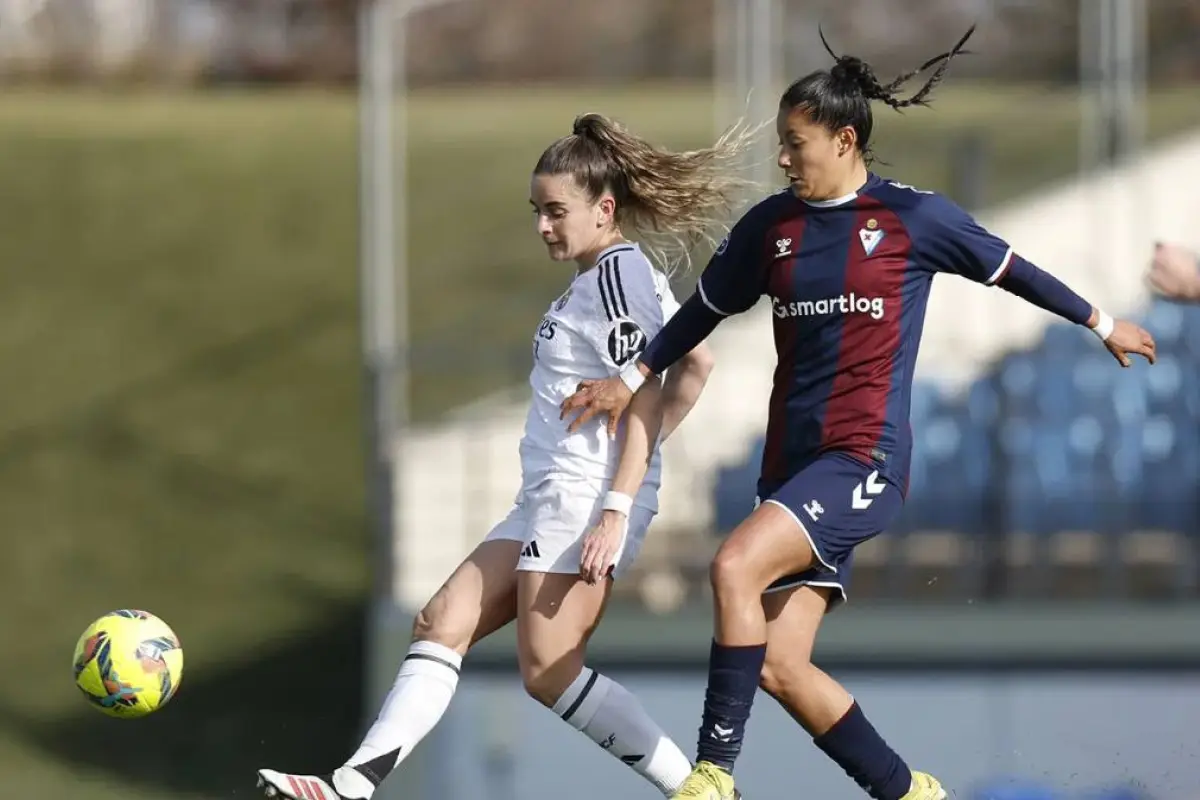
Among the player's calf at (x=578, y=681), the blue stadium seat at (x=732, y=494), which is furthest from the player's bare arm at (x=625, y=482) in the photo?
the blue stadium seat at (x=732, y=494)

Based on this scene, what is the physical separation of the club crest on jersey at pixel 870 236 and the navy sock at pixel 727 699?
971 millimetres

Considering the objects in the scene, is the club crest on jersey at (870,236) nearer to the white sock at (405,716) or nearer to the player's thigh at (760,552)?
the player's thigh at (760,552)

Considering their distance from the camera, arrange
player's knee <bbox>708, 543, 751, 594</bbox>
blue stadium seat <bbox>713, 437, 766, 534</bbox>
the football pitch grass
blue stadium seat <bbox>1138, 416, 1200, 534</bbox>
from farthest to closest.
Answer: the football pitch grass
blue stadium seat <bbox>713, 437, 766, 534</bbox>
blue stadium seat <bbox>1138, 416, 1200, 534</bbox>
player's knee <bbox>708, 543, 751, 594</bbox>

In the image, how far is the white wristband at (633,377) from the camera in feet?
15.2

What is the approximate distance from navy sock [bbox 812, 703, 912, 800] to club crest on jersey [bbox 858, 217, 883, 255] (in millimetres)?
1117

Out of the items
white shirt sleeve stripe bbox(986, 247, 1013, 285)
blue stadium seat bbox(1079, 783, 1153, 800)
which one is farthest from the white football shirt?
blue stadium seat bbox(1079, 783, 1153, 800)

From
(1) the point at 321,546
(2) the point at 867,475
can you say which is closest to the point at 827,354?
(2) the point at 867,475

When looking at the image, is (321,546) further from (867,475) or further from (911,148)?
(867,475)

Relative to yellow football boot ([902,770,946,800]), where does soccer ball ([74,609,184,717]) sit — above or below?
above

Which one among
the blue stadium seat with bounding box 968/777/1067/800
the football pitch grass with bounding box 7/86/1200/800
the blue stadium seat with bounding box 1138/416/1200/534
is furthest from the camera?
the football pitch grass with bounding box 7/86/1200/800

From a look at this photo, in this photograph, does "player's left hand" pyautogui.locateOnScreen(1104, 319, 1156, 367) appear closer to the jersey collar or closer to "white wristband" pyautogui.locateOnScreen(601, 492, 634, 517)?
the jersey collar

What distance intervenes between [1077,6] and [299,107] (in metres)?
7.09

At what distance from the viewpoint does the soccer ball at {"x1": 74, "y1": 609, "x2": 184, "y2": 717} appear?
15.9 ft

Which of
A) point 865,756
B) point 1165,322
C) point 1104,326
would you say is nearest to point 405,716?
Answer: point 865,756
